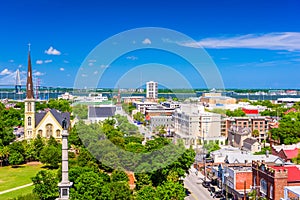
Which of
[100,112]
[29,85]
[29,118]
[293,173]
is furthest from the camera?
[100,112]

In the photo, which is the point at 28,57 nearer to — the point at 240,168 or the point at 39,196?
the point at 39,196

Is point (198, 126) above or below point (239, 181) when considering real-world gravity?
above

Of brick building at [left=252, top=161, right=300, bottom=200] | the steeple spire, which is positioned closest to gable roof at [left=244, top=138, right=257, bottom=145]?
brick building at [left=252, top=161, right=300, bottom=200]

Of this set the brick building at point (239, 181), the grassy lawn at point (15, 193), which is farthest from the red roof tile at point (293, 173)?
the grassy lawn at point (15, 193)

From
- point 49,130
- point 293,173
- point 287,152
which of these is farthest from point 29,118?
point 293,173

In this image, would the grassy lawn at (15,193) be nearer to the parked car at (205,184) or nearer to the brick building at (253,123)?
the parked car at (205,184)

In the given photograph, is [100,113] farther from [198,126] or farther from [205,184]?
[205,184]

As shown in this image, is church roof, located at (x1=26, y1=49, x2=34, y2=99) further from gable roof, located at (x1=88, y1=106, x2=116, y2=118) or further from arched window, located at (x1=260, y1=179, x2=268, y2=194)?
arched window, located at (x1=260, y1=179, x2=268, y2=194)
